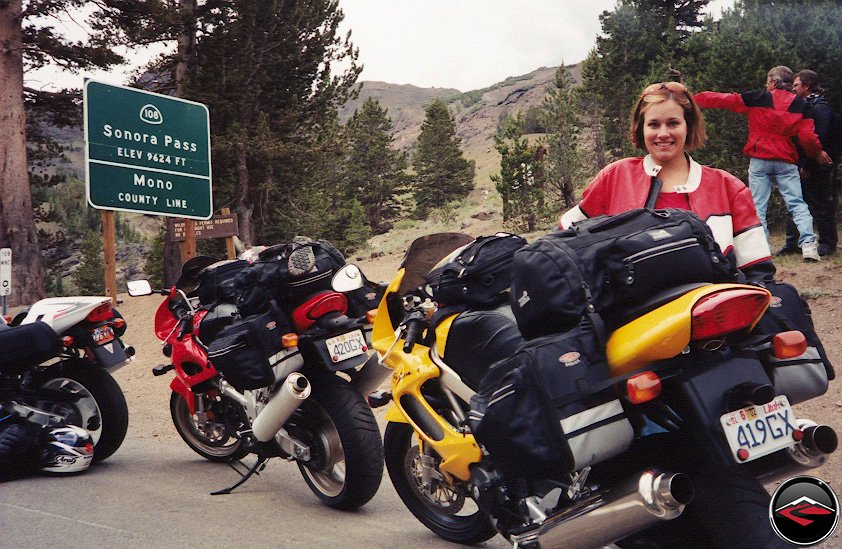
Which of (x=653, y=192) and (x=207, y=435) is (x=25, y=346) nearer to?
(x=207, y=435)

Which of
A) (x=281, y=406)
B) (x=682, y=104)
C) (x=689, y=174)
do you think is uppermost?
(x=682, y=104)

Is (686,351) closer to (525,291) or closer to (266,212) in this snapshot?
(525,291)

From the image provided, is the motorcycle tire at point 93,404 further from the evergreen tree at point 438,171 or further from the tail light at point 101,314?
the evergreen tree at point 438,171

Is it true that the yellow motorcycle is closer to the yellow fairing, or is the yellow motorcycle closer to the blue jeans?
the yellow fairing

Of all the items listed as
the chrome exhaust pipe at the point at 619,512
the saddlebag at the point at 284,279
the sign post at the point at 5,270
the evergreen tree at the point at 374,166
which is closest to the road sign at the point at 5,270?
→ the sign post at the point at 5,270

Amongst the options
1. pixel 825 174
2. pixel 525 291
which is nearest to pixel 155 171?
pixel 825 174

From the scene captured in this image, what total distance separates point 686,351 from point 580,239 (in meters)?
0.51

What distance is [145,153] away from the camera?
11180 millimetres

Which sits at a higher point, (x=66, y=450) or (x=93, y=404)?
(x=93, y=404)

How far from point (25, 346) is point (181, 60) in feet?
58.2

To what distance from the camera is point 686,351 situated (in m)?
2.26

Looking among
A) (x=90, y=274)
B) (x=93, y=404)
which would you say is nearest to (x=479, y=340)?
(x=93, y=404)

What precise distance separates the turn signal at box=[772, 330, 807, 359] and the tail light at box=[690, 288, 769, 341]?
0.91ft

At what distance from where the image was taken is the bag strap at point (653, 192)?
339cm
